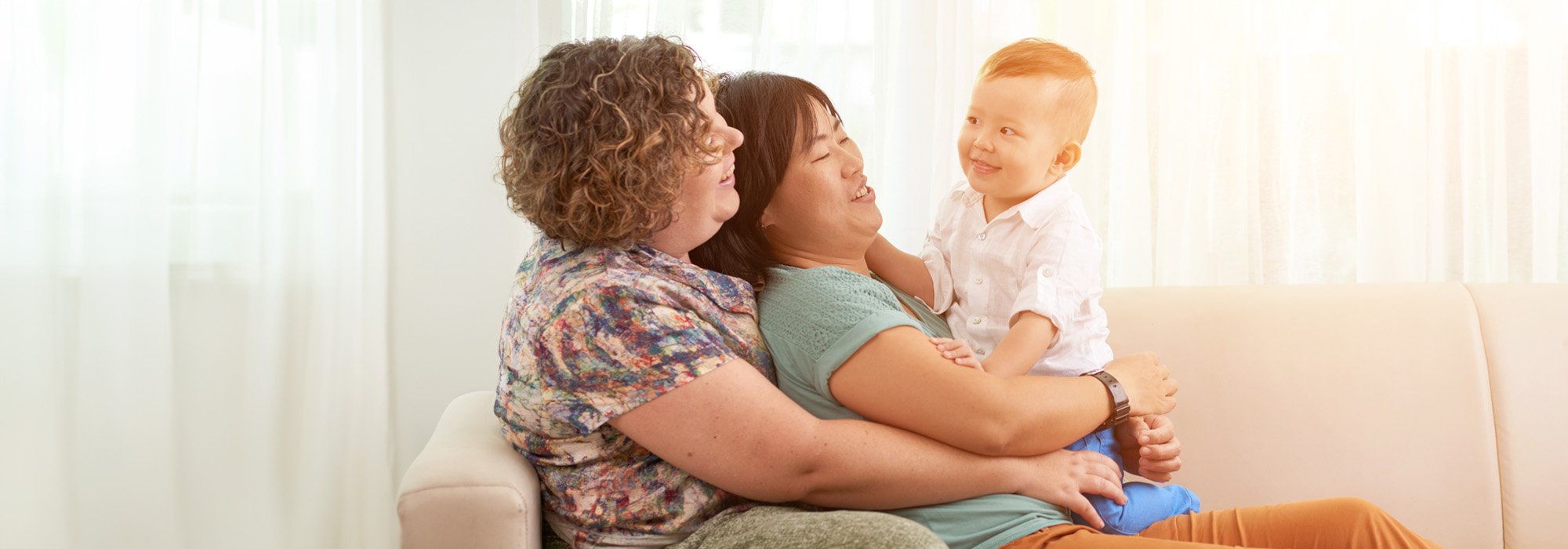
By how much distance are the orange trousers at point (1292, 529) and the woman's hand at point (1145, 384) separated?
0.56 feet

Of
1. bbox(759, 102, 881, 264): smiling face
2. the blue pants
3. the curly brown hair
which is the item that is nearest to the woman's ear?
bbox(759, 102, 881, 264): smiling face

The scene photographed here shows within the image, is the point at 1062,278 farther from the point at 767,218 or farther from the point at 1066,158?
the point at 767,218

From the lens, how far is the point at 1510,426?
6.14ft

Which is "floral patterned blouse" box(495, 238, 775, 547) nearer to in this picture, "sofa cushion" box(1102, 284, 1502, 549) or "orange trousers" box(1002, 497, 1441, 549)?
"orange trousers" box(1002, 497, 1441, 549)

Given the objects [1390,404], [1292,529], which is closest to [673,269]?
[1292,529]

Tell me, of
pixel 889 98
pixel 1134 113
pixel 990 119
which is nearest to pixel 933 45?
pixel 889 98

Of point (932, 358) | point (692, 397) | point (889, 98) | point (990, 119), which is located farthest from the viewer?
point (889, 98)

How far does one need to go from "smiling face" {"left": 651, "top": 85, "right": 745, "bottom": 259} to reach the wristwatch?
0.60m

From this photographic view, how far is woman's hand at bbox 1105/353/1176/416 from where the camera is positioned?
1456 mm

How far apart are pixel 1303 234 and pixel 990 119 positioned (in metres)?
1.53

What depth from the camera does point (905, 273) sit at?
5.60 feet

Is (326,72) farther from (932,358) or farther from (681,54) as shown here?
(932,358)

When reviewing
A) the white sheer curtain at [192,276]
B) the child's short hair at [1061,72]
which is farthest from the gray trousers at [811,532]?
the white sheer curtain at [192,276]

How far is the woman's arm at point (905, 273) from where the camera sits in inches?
67.1
